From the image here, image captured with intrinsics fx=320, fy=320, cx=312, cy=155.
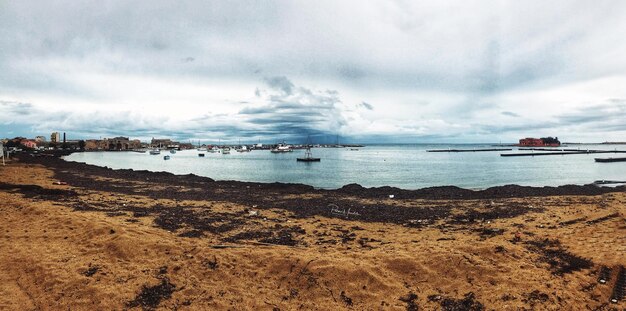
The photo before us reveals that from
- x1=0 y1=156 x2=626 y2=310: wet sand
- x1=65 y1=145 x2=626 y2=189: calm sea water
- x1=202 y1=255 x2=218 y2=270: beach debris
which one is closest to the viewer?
x1=0 y1=156 x2=626 y2=310: wet sand

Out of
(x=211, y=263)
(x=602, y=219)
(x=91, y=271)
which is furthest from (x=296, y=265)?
(x=602, y=219)

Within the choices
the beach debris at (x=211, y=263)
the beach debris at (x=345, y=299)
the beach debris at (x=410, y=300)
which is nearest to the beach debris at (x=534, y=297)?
the beach debris at (x=410, y=300)

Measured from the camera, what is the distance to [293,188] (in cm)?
3117

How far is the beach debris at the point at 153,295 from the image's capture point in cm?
704

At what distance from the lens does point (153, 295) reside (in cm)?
737

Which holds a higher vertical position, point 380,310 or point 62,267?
point 62,267

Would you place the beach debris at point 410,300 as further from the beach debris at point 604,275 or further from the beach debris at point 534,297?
the beach debris at point 604,275

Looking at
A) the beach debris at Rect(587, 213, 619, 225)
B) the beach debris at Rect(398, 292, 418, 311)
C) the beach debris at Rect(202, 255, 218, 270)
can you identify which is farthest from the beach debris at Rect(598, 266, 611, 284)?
the beach debris at Rect(202, 255, 218, 270)

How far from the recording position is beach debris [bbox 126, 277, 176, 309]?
23.1 ft

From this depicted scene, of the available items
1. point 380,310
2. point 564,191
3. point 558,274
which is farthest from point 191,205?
point 564,191

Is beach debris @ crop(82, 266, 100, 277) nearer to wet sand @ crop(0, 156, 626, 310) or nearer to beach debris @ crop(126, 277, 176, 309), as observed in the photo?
wet sand @ crop(0, 156, 626, 310)

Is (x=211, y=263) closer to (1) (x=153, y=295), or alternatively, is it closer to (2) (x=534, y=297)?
(1) (x=153, y=295)

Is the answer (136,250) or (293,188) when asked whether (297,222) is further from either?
(293,188)

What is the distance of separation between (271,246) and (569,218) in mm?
14277
